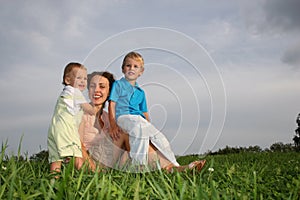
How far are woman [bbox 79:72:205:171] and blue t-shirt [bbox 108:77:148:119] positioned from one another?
0.49ft

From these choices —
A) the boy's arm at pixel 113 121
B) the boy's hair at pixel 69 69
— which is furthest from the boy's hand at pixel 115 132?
the boy's hair at pixel 69 69

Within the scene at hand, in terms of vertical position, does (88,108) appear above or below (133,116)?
above

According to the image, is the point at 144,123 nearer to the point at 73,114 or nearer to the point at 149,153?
the point at 149,153

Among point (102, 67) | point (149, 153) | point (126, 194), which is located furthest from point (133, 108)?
point (126, 194)

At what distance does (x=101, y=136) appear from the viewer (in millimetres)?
4906

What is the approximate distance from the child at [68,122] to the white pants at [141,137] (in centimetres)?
58

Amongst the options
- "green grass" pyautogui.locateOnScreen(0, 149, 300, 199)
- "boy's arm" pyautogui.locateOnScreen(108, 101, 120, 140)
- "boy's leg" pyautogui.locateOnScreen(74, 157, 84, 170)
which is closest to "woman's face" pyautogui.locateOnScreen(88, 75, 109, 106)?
"boy's arm" pyautogui.locateOnScreen(108, 101, 120, 140)

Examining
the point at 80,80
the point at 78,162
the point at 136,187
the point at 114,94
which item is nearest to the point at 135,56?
the point at 114,94

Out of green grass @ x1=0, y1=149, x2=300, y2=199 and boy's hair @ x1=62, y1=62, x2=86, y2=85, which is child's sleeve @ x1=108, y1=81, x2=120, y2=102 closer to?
boy's hair @ x1=62, y1=62, x2=86, y2=85

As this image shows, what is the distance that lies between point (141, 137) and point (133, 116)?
0.97 feet

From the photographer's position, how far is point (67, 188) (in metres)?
2.12

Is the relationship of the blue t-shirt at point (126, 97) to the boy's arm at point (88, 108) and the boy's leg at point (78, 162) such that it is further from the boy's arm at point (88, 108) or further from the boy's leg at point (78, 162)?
the boy's leg at point (78, 162)

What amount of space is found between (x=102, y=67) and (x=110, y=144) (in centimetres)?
122

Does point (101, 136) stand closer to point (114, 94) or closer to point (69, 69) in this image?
point (114, 94)
